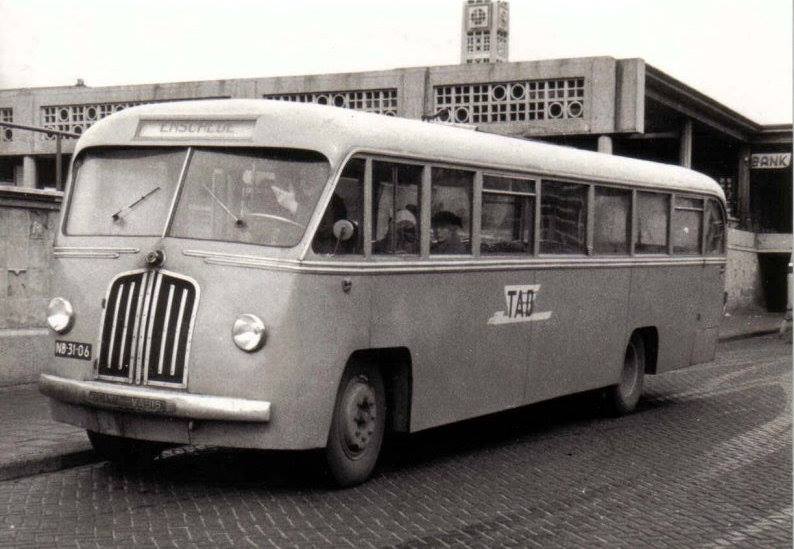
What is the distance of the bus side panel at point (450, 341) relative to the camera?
28.0ft

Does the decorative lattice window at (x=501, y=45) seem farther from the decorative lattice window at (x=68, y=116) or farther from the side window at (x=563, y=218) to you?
the side window at (x=563, y=218)

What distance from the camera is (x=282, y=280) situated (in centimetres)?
764

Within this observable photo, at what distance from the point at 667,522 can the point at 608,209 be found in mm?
4820

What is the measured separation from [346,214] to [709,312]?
732cm

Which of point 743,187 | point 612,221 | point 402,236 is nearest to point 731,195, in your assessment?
point 743,187

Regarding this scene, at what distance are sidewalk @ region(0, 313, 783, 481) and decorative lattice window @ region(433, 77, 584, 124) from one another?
1829 centimetres

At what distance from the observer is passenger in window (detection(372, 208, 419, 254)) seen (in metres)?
8.45

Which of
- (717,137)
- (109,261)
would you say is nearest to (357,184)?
(109,261)

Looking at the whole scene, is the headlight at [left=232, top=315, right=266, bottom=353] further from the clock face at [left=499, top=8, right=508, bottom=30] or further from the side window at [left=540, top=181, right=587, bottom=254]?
the clock face at [left=499, top=8, right=508, bottom=30]

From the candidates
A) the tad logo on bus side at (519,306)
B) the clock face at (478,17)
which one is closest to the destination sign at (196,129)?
the tad logo on bus side at (519,306)

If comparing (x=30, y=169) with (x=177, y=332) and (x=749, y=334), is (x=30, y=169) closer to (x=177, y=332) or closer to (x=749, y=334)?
(x=749, y=334)

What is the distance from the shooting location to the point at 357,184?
815 cm

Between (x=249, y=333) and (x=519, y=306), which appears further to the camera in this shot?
(x=519, y=306)

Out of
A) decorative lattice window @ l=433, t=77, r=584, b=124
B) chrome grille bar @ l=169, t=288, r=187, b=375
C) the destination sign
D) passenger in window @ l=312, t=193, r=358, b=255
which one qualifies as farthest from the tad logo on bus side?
decorative lattice window @ l=433, t=77, r=584, b=124
